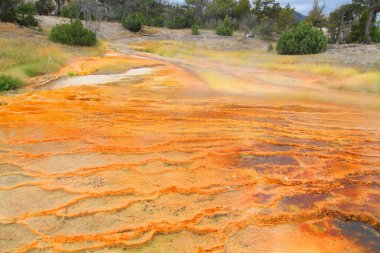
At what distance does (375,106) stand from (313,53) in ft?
34.7

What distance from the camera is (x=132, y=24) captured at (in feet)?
112

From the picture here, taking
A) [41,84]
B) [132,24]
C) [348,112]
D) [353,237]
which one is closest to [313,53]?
[348,112]

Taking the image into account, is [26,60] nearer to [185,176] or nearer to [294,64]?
[185,176]

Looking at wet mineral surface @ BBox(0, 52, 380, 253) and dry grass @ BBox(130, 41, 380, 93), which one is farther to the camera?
dry grass @ BBox(130, 41, 380, 93)

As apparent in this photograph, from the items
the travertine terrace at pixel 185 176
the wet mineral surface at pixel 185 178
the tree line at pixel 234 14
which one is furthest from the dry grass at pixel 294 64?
the tree line at pixel 234 14

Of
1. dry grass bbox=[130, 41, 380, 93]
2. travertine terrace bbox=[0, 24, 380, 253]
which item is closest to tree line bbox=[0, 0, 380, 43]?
dry grass bbox=[130, 41, 380, 93]

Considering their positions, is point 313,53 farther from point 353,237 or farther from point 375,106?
point 353,237

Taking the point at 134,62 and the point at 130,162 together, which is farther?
the point at 134,62

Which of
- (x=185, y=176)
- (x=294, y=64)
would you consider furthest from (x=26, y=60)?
(x=294, y=64)

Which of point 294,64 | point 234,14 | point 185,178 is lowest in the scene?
point 185,178

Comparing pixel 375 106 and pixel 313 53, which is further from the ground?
pixel 313 53

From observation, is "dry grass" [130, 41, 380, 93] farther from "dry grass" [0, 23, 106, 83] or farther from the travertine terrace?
"dry grass" [0, 23, 106, 83]

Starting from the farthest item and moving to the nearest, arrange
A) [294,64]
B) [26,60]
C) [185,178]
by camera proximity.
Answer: [294,64]
[26,60]
[185,178]

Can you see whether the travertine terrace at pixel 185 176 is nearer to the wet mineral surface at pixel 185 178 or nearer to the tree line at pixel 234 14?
the wet mineral surface at pixel 185 178
